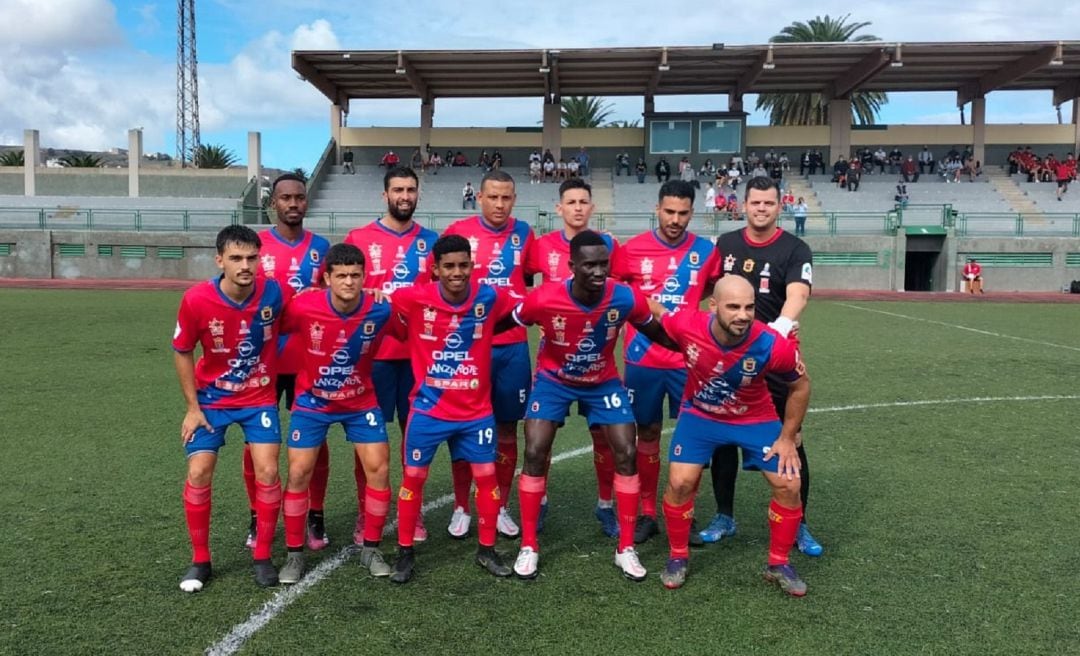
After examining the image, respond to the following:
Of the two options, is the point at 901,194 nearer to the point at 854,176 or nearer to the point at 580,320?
the point at 854,176

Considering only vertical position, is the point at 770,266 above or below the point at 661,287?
above

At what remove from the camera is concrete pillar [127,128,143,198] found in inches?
1556

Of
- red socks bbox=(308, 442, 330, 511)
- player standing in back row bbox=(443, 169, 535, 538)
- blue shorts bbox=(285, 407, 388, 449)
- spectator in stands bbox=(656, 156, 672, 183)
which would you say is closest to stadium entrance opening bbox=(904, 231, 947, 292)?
spectator in stands bbox=(656, 156, 672, 183)

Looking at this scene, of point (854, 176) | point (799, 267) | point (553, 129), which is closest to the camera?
point (799, 267)

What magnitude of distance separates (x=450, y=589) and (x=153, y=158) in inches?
2965

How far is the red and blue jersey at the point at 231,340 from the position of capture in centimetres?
427

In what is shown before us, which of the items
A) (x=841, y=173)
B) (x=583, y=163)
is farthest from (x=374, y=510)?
(x=841, y=173)

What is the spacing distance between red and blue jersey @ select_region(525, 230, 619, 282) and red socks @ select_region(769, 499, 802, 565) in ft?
6.26

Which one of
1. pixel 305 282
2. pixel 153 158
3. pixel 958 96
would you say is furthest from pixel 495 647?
pixel 153 158

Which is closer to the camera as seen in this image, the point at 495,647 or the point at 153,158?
the point at 495,647

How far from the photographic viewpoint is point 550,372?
4.77 m

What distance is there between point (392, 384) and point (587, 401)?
4.23ft

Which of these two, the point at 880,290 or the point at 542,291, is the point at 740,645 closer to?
the point at 542,291

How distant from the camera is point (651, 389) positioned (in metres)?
5.08
